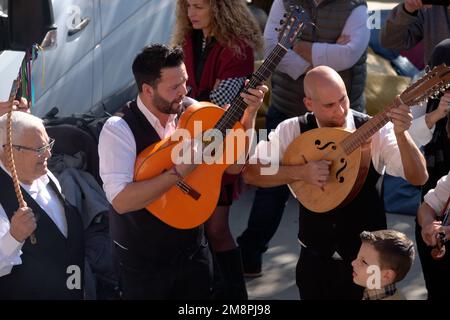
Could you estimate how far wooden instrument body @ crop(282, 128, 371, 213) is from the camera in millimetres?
3996

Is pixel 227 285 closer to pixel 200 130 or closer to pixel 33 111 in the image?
pixel 200 130

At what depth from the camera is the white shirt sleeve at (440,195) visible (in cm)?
404

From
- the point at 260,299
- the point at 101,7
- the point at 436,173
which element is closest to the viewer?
the point at 436,173

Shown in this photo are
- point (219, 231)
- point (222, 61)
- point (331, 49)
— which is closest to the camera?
point (219, 231)

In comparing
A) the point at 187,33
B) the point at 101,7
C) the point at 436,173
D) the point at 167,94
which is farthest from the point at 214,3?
the point at 101,7

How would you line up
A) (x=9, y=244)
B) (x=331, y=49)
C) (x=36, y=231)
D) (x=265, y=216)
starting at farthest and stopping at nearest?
1. (x=265, y=216)
2. (x=331, y=49)
3. (x=36, y=231)
4. (x=9, y=244)

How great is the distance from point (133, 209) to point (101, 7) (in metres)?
3.11

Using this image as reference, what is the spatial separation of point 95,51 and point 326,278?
10.1 feet

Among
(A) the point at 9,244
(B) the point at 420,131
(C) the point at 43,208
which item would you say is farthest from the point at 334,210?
(A) the point at 9,244

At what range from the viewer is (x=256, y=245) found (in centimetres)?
554

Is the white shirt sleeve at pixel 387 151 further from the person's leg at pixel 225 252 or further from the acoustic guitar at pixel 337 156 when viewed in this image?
the person's leg at pixel 225 252

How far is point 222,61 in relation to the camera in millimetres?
4949

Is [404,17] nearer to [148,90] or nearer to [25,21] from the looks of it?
[148,90]

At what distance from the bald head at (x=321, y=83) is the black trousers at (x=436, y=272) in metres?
0.77
